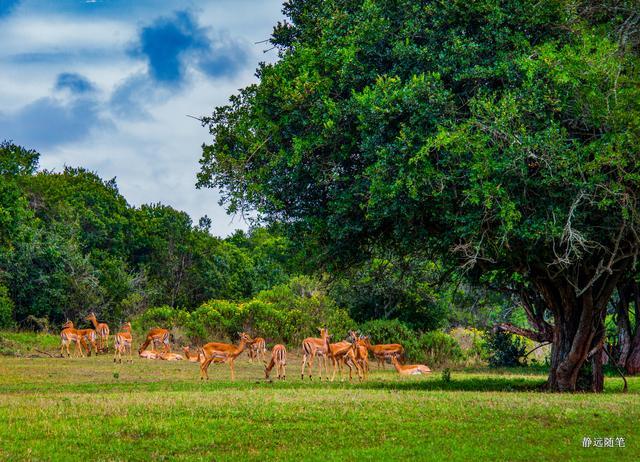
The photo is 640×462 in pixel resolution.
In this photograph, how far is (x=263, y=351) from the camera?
3369 cm

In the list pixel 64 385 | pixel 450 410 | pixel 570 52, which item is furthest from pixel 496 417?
pixel 64 385

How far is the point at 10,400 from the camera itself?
56.4 feet

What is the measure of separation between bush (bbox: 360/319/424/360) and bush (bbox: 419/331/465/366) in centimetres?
39

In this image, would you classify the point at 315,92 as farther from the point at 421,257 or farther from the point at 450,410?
the point at 450,410

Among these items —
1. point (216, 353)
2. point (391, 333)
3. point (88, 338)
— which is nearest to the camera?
point (216, 353)

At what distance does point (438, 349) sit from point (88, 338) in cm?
1628

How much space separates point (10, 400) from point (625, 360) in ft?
92.7

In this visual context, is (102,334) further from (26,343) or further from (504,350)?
(504,350)

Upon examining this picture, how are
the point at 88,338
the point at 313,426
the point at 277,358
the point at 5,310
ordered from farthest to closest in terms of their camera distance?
1. the point at 5,310
2. the point at 88,338
3. the point at 277,358
4. the point at 313,426

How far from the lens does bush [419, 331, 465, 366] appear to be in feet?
127

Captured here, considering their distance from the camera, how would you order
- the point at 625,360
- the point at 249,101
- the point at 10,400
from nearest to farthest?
the point at 10,400 → the point at 249,101 → the point at 625,360
